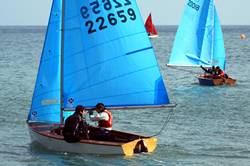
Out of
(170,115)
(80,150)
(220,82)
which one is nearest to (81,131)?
(80,150)

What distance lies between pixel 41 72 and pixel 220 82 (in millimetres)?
20929

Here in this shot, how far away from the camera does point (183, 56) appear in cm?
4334

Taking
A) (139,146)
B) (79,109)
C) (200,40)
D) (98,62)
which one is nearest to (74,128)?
(79,109)

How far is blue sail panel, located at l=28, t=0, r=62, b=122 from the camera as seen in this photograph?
2042 cm

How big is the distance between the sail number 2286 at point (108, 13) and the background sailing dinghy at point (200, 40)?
74.9 ft

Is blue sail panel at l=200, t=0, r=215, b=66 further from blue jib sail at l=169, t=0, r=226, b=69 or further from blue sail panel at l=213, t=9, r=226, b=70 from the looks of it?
blue sail panel at l=213, t=9, r=226, b=70

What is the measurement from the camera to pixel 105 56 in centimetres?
2025

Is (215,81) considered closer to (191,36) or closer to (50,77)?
(191,36)

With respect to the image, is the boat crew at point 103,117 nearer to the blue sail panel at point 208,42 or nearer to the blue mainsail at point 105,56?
the blue mainsail at point 105,56

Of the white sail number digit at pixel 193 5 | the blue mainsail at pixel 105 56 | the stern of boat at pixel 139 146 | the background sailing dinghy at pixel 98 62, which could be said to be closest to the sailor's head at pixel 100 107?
the background sailing dinghy at pixel 98 62

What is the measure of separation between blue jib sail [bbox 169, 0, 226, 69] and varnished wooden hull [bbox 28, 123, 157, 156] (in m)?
23.3

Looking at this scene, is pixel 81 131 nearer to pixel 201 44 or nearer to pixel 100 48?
pixel 100 48

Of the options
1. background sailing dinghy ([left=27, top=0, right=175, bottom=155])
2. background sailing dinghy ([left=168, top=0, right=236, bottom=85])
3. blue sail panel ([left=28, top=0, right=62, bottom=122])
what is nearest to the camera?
background sailing dinghy ([left=27, top=0, right=175, bottom=155])

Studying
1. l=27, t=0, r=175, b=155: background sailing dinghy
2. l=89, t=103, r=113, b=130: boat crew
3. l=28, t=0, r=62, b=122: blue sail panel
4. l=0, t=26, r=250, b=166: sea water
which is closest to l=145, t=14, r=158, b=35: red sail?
l=0, t=26, r=250, b=166: sea water
